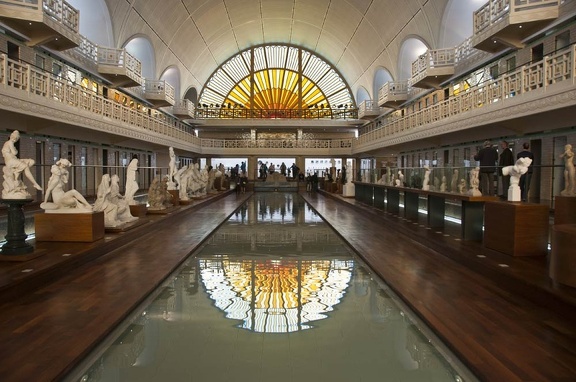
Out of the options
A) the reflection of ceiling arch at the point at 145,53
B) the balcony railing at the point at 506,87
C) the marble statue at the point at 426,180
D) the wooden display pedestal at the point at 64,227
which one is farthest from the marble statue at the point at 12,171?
the reflection of ceiling arch at the point at 145,53

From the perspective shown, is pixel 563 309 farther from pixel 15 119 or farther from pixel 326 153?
pixel 326 153

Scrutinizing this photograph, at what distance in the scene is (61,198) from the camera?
9.39 meters

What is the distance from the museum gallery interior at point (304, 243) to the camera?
439 cm

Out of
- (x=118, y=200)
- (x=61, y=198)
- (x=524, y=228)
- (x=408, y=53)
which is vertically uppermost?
(x=408, y=53)

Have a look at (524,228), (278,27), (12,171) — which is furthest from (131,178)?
(278,27)

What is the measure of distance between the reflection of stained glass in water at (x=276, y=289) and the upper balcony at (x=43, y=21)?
12.0 metres

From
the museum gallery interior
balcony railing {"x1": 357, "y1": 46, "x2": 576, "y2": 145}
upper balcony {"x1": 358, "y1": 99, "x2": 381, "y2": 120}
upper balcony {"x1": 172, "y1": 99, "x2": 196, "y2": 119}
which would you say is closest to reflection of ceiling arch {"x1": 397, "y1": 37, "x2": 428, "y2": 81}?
the museum gallery interior

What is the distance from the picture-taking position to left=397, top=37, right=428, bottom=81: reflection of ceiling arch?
103 feet

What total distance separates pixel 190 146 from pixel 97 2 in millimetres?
16374

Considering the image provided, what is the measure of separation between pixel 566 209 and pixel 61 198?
9349mm

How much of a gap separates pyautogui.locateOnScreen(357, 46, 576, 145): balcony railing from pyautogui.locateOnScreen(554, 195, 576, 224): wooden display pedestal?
155 inches

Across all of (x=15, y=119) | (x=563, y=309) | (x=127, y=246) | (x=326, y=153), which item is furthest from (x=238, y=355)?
(x=326, y=153)

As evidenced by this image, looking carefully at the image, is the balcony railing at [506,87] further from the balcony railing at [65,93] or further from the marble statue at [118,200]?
the balcony railing at [65,93]

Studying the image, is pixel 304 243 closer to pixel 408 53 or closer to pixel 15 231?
pixel 15 231
